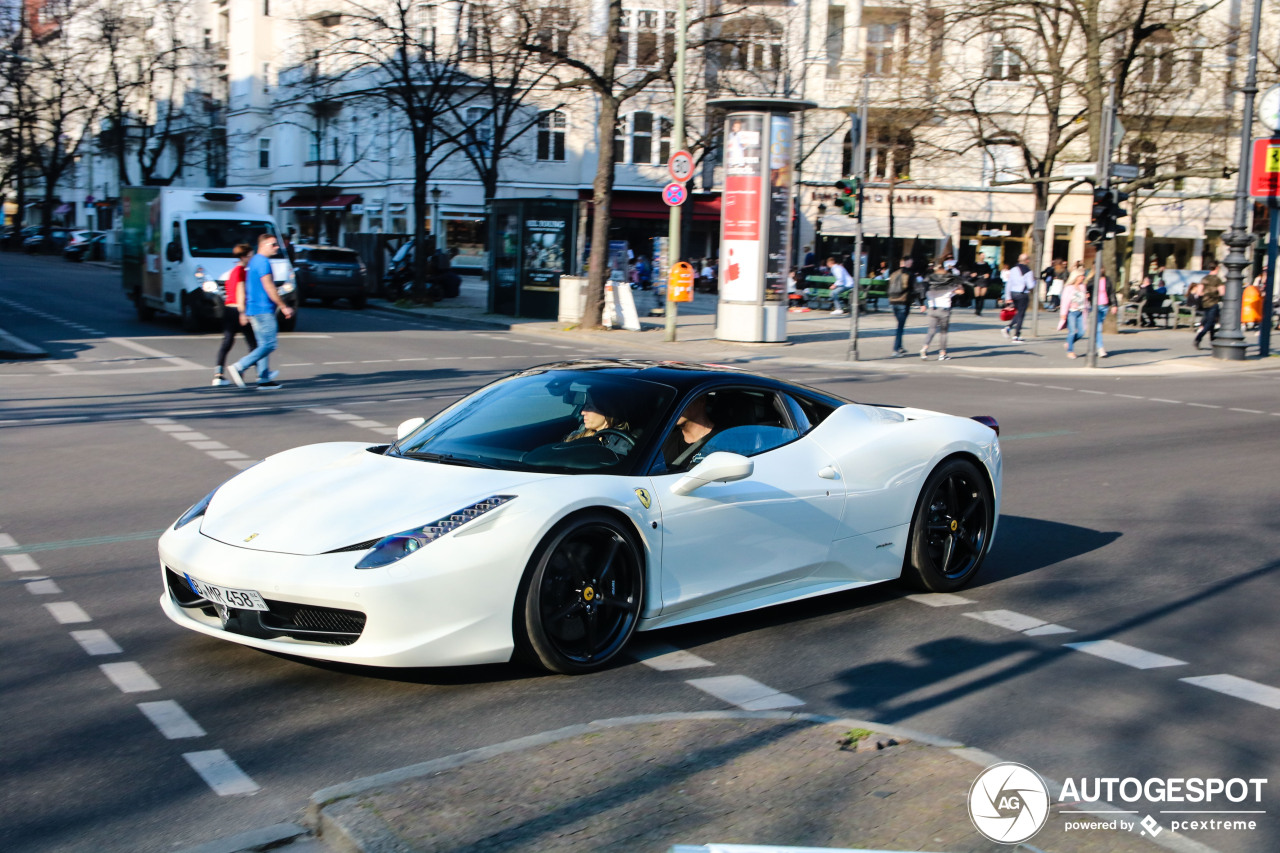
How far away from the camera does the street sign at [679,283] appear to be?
24.6 m

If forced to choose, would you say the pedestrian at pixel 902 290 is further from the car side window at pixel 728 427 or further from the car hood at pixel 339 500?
the car hood at pixel 339 500

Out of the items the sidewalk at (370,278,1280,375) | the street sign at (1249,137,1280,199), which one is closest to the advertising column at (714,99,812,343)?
the sidewalk at (370,278,1280,375)

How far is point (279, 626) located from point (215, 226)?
21.1m

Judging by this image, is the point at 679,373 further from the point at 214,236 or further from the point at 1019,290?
the point at 1019,290

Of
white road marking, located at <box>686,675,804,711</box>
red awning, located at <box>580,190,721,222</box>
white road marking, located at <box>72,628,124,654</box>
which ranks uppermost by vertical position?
red awning, located at <box>580,190,721,222</box>

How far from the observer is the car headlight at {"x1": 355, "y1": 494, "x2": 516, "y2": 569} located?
4.84 metres

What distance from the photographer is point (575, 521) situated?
5.19 meters

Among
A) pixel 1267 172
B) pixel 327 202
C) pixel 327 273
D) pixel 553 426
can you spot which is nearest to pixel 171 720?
pixel 553 426

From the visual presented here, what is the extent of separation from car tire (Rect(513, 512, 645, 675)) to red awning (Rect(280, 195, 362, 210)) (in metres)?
55.5

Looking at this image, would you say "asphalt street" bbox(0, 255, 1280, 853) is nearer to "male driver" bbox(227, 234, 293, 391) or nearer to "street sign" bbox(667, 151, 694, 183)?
"male driver" bbox(227, 234, 293, 391)

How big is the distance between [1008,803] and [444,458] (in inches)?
115

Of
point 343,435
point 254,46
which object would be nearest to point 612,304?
point 343,435

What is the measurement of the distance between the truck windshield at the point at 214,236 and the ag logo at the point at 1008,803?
21955mm

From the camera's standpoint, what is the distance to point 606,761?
408cm
